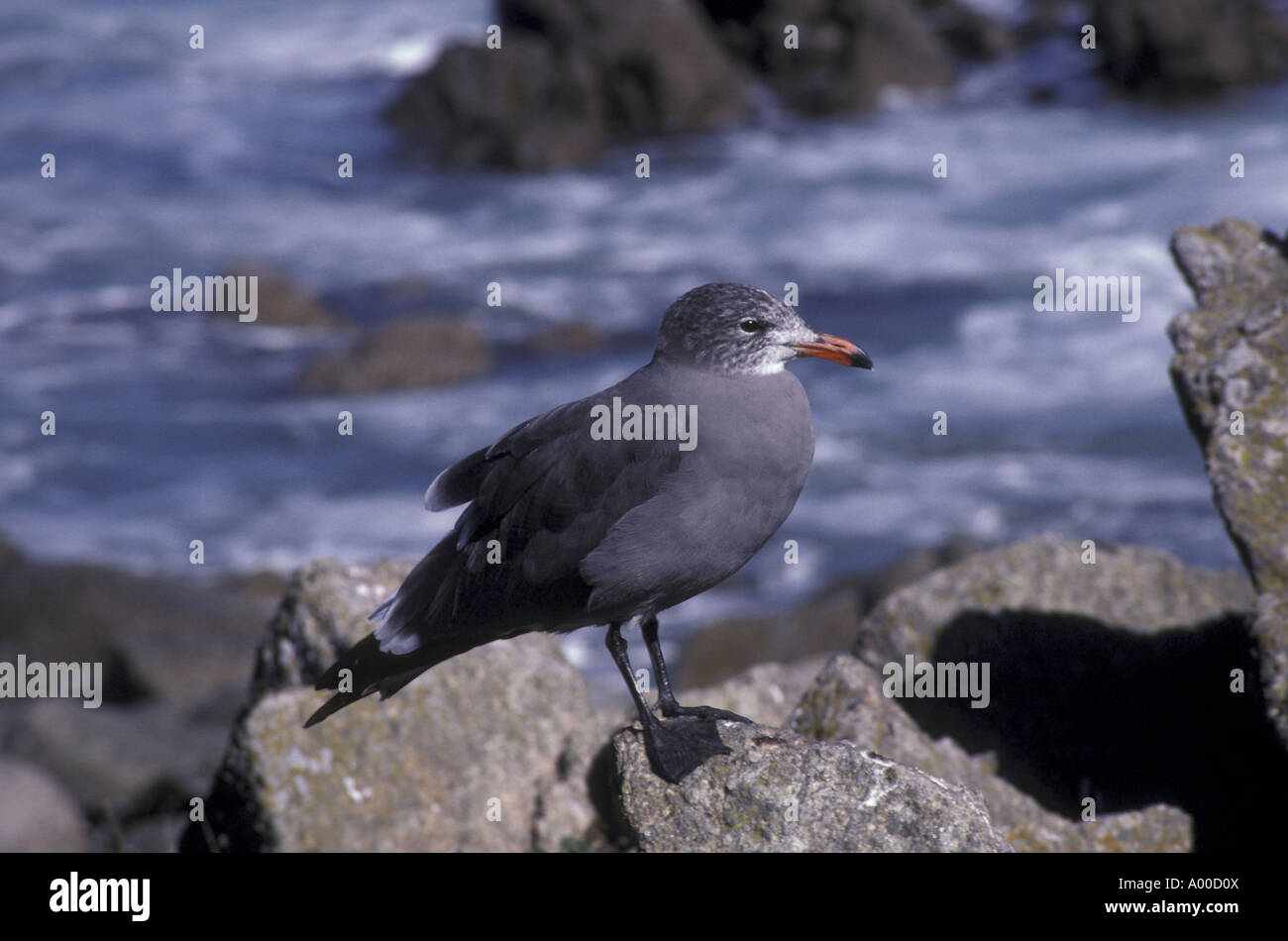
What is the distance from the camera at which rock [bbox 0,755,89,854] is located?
840 cm

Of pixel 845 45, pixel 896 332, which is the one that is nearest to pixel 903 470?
pixel 896 332

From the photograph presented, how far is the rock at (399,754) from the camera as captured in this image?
18.9 ft

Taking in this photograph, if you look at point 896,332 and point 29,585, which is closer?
point 29,585

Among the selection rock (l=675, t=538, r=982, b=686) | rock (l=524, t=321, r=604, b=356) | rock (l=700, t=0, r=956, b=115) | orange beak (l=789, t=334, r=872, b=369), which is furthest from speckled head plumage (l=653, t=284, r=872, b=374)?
rock (l=700, t=0, r=956, b=115)

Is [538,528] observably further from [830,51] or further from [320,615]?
[830,51]

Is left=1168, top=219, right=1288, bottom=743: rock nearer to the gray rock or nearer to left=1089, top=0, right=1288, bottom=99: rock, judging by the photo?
the gray rock

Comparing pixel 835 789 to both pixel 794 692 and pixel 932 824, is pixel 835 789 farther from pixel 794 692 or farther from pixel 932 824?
pixel 794 692

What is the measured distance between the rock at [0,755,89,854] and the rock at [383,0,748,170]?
2102cm

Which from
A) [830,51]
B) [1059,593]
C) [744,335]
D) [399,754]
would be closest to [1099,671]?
[1059,593]

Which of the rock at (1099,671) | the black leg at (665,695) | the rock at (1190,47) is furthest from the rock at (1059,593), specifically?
the rock at (1190,47)

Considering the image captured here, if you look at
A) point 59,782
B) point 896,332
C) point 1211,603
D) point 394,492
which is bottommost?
point 59,782

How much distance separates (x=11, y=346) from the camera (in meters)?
20.6

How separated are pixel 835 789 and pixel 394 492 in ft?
38.4

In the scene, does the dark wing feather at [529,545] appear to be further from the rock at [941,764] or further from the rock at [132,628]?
the rock at [132,628]
